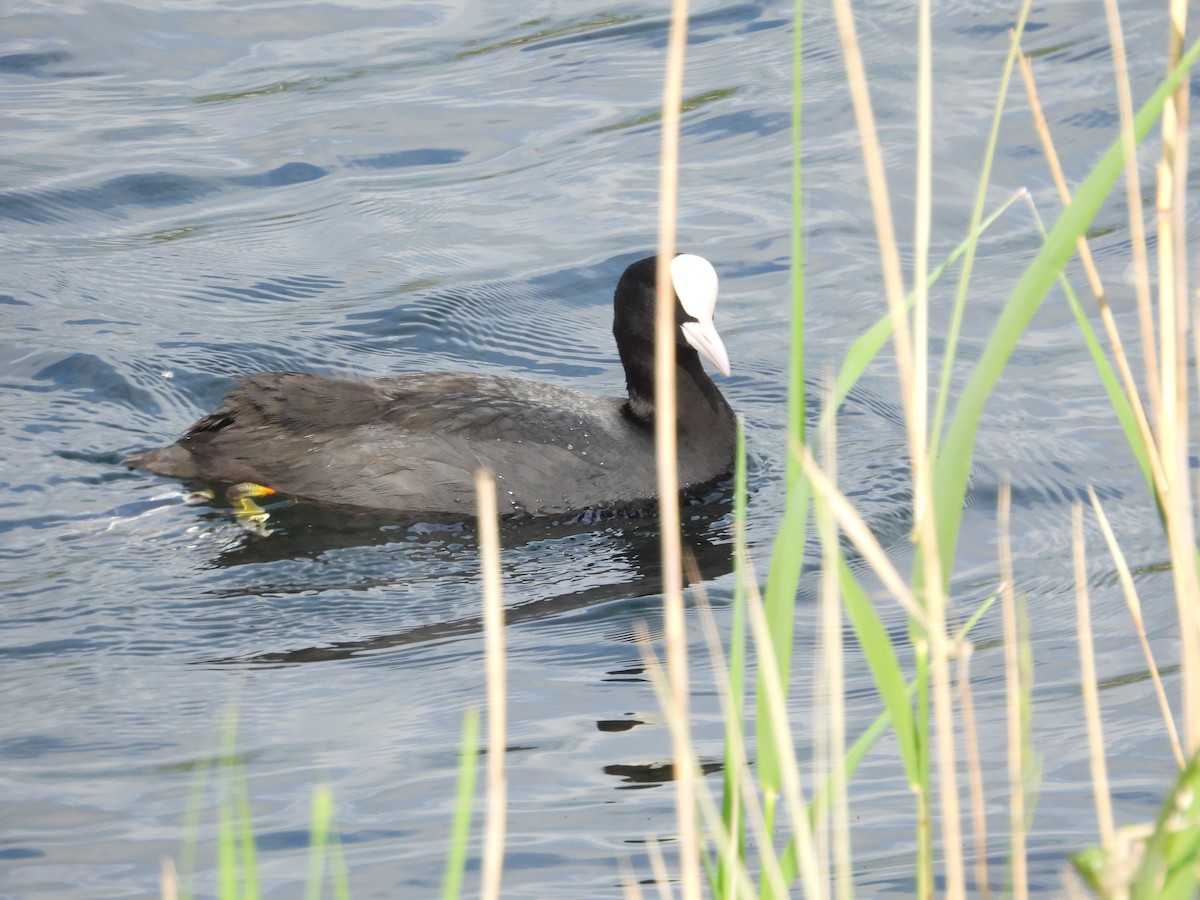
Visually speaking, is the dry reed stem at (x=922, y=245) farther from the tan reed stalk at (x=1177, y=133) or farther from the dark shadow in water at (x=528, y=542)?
the dark shadow in water at (x=528, y=542)

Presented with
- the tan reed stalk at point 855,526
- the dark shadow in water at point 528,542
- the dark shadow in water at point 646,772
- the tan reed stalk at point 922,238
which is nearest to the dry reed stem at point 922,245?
the tan reed stalk at point 922,238

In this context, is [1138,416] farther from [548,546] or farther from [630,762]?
[548,546]

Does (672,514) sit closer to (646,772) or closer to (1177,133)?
(1177,133)

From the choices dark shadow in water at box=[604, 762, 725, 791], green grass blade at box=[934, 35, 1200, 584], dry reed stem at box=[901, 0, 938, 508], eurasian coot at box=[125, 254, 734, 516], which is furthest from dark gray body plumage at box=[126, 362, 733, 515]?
green grass blade at box=[934, 35, 1200, 584]

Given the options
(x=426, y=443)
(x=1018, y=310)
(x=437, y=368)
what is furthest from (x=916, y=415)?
(x=437, y=368)

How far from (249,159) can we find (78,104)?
144cm

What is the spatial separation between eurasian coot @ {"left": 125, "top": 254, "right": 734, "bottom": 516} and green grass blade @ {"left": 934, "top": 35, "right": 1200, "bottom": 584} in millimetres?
3738

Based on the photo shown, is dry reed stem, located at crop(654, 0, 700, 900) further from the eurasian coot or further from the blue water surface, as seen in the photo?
the eurasian coot

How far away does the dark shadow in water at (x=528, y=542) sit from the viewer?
5.05 m

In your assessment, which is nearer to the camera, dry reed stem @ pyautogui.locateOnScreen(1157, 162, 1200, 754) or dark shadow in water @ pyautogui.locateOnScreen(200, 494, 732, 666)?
dry reed stem @ pyautogui.locateOnScreen(1157, 162, 1200, 754)

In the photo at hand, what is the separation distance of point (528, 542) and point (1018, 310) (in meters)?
3.75

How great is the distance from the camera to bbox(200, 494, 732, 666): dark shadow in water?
505 centimetres

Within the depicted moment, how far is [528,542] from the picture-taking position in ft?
18.4

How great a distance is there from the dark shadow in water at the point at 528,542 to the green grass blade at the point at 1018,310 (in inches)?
117
